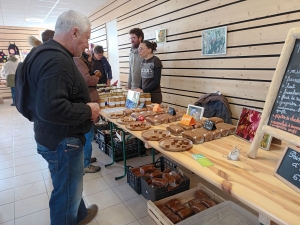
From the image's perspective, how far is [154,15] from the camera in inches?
166

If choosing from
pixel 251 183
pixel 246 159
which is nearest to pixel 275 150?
pixel 246 159

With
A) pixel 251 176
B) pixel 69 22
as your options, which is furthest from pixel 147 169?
pixel 69 22

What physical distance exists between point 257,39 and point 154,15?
232 cm

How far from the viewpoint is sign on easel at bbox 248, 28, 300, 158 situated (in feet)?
3.76

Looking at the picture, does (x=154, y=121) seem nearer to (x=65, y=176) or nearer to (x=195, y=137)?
(x=195, y=137)

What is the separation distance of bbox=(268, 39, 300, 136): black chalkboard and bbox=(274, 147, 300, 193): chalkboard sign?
0.11 metres

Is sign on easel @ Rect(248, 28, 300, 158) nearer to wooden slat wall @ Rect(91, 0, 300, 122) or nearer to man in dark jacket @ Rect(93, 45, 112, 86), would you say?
wooden slat wall @ Rect(91, 0, 300, 122)

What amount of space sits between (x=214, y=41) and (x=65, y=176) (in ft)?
8.43

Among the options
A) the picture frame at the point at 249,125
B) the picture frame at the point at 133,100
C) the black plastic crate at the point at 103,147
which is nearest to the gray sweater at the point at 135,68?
the picture frame at the point at 133,100

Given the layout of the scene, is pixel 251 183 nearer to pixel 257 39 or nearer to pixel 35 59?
pixel 35 59

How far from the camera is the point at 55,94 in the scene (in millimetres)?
1237

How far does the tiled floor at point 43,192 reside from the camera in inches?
85.0

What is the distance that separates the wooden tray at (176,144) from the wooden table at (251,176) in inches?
1.2

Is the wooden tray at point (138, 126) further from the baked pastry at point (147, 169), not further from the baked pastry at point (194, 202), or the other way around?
the baked pastry at point (194, 202)
